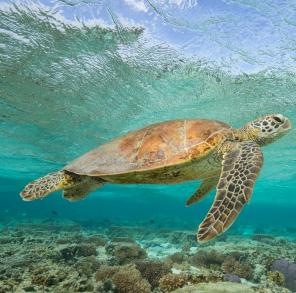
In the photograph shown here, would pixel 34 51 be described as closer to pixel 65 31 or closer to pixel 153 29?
pixel 65 31

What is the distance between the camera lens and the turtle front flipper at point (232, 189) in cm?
343

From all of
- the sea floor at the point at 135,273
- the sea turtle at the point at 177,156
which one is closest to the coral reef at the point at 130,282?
the sea floor at the point at 135,273

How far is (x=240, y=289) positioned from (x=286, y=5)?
25.9 ft

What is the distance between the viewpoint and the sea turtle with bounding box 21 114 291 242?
14.8 ft

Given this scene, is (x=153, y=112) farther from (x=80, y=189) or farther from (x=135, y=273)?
(x=135, y=273)

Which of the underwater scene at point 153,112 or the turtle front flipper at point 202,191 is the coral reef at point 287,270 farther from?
the turtle front flipper at point 202,191

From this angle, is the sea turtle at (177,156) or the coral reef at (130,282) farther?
the coral reef at (130,282)

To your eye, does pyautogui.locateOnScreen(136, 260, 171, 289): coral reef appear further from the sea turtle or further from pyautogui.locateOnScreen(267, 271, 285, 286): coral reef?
the sea turtle

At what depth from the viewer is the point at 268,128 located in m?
5.23

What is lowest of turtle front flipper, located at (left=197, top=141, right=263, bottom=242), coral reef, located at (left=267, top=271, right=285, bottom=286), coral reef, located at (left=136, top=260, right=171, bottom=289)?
coral reef, located at (left=267, top=271, right=285, bottom=286)

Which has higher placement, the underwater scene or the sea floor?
the underwater scene

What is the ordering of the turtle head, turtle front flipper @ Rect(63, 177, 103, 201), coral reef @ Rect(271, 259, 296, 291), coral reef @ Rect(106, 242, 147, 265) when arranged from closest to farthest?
the turtle head < turtle front flipper @ Rect(63, 177, 103, 201) < coral reef @ Rect(271, 259, 296, 291) < coral reef @ Rect(106, 242, 147, 265)

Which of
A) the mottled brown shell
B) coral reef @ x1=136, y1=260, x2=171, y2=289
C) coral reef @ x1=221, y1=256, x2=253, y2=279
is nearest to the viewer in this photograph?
the mottled brown shell

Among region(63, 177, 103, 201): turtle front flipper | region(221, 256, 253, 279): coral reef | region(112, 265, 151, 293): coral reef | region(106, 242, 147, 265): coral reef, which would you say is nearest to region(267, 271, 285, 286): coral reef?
region(221, 256, 253, 279): coral reef
